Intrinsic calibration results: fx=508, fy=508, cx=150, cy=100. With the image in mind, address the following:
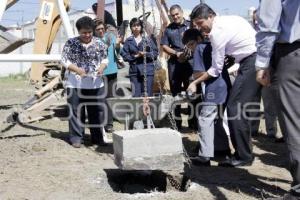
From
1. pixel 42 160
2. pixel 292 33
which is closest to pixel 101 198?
pixel 42 160

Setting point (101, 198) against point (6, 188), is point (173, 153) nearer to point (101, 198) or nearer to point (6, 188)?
point (101, 198)

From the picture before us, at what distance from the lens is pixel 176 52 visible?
24.8 feet

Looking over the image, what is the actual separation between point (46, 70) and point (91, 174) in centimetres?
573

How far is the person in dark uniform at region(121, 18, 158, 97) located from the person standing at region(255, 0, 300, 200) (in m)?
4.16

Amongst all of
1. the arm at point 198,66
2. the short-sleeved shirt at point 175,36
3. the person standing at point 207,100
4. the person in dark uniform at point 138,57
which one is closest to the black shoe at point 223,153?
the person standing at point 207,100

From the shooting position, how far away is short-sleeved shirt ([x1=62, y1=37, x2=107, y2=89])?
658cm

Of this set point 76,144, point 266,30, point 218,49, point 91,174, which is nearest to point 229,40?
point 218,49

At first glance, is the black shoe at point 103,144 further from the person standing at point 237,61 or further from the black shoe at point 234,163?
the person standing at point 237,61

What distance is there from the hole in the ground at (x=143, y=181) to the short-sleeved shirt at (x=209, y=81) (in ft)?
3.12

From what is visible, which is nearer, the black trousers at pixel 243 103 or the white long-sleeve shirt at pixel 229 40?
the black trousers at pixel 243 103

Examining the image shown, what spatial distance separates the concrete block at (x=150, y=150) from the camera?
4.74 meters

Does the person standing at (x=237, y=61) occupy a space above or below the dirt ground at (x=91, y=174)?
above

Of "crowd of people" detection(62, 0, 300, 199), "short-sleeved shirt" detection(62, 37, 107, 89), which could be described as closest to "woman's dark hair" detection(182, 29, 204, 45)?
"crowd of people" detection(62, 0, 300, 199)

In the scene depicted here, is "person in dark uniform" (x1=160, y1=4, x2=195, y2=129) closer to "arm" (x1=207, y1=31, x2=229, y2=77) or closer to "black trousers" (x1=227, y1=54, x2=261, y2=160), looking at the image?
"arm" (x1=207, y1=31, x2=229, y2=77)
